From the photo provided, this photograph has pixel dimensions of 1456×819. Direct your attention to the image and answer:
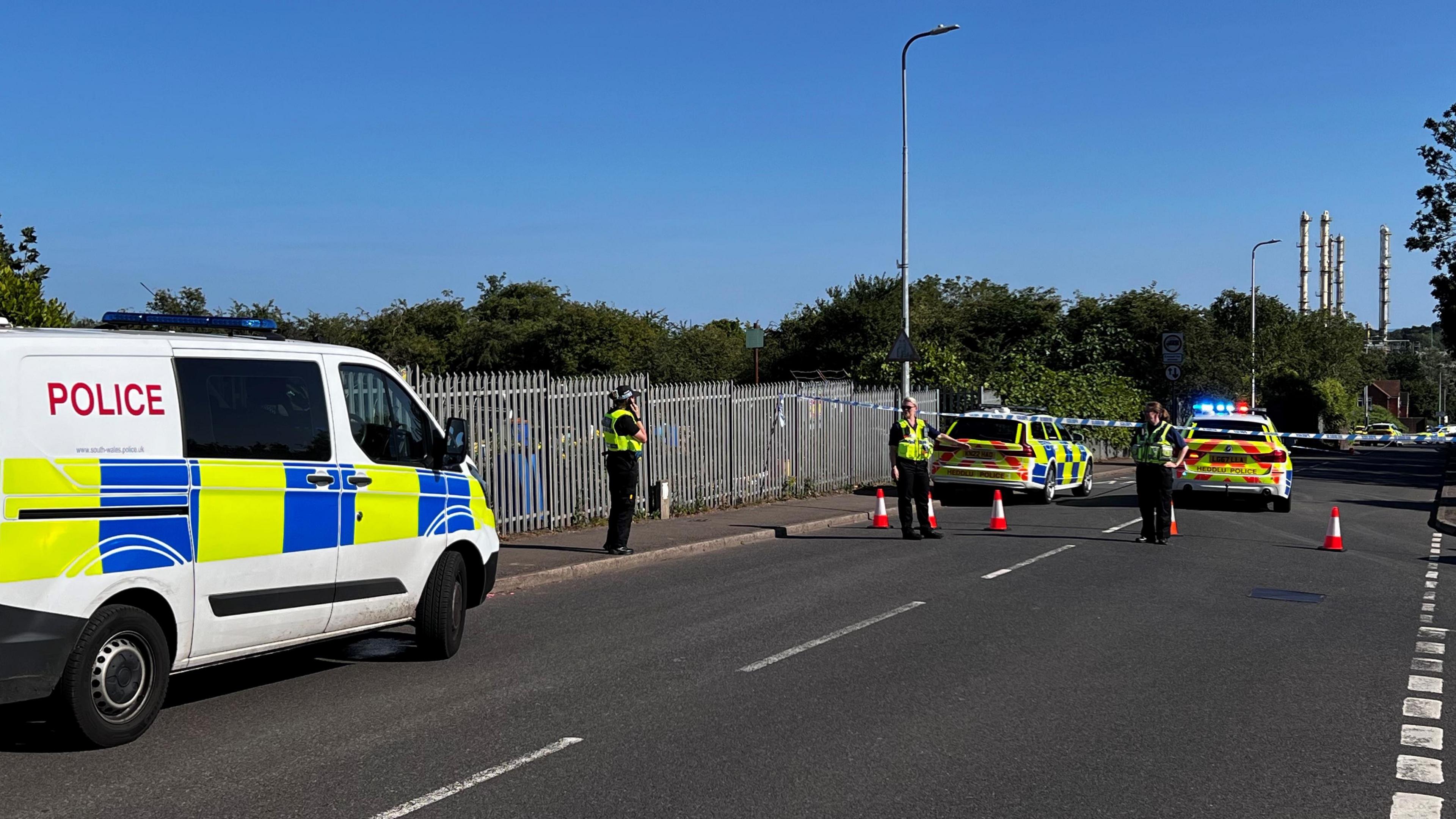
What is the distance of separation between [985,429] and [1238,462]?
4.09 m

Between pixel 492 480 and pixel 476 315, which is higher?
pixel 476 315

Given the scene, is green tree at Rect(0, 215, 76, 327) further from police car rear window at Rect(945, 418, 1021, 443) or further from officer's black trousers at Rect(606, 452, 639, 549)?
police car rear window at Rect(945, 418, 1021, 443)

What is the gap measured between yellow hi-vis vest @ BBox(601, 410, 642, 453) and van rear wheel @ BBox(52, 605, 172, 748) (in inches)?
289

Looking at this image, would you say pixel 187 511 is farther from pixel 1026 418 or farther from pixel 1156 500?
pixel 1026 418

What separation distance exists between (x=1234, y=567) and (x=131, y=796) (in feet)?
36.6

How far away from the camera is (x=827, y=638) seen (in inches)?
352

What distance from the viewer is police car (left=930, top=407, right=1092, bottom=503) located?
71.0 ft

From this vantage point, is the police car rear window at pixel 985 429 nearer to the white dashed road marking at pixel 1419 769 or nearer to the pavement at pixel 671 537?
the pavement at pixel 671 537

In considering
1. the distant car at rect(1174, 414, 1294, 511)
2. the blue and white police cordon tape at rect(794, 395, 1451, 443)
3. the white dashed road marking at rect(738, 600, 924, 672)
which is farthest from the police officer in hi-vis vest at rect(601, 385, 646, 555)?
the distant car at rect(1174, 414, 1294, 511)

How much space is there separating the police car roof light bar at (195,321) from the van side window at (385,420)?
0.58 m

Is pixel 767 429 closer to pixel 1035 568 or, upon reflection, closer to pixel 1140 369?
pixel 1035 568

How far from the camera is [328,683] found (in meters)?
7.52

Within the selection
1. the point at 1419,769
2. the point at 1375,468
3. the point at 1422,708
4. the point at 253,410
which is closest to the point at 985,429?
the point at 1422,708

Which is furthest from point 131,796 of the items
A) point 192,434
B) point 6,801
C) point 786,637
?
point 786,637
